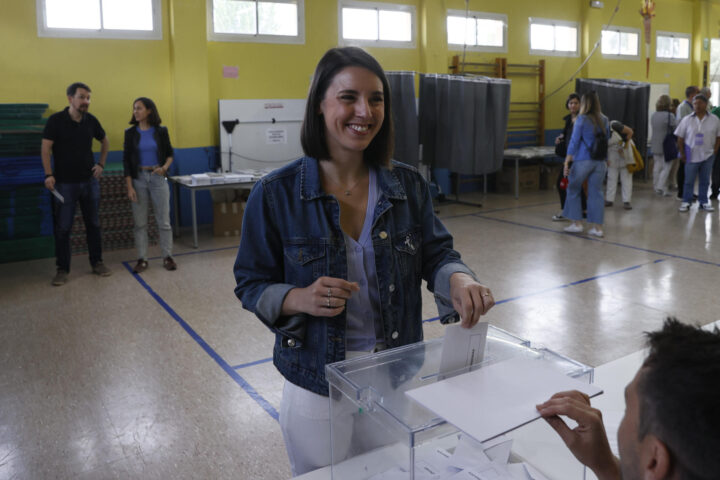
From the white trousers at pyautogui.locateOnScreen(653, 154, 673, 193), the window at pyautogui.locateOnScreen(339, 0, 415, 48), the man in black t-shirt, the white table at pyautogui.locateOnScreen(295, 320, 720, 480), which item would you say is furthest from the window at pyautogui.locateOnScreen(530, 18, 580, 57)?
the white table at pyautogui.locateOnScreen(295, 320, 720, 480)

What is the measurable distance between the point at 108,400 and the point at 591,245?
4898 mm

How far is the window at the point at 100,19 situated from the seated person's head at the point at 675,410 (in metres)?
7.30

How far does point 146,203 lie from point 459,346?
495 cm

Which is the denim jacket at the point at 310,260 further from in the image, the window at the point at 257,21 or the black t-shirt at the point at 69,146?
the window at the point at 257,21

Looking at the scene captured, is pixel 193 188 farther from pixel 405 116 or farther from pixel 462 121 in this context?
pixel 462 121

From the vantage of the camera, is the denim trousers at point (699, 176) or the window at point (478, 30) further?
the window at point (478, 30)

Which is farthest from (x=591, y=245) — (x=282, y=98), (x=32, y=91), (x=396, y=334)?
(x=32, y=91)

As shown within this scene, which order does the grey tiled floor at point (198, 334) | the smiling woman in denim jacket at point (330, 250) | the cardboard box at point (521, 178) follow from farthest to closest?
the cardboard box at point (521, 178)
the grey tiled floor at point (198, 334)
the smiling woman in denim jacket at point (330, 250)

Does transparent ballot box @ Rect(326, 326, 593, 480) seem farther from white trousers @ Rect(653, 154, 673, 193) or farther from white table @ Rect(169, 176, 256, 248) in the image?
white trousers @ Rect(653, 154, 673, 193)

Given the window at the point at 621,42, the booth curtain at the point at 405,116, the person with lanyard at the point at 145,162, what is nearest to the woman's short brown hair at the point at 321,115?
the person with lanyard at the point at 145,162

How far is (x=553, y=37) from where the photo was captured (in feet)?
36.4

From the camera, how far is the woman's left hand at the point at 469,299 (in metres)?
1.21

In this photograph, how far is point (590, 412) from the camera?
3.23 feet

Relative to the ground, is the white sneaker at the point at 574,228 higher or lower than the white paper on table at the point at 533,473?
lower
